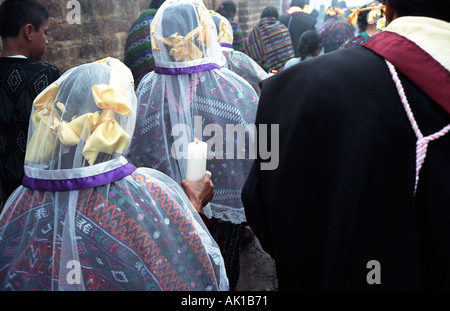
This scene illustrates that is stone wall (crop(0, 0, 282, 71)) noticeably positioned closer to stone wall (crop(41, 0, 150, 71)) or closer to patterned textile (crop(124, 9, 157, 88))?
stone wall (crop(41, 0, 150, 71))

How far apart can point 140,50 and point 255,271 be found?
221 centimetres

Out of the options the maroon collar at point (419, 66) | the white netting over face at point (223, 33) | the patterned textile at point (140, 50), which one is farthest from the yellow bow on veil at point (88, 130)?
the white netting over face at point (223, 33)

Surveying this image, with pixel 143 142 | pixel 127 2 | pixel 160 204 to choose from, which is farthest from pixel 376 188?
pixel 127 2

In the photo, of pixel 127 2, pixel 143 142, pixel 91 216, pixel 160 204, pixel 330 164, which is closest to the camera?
pixel 330 164

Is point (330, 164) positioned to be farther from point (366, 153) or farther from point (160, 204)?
point (160, 204)

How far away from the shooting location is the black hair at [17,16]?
2344 millimetres

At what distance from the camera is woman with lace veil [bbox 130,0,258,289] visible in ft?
7.62

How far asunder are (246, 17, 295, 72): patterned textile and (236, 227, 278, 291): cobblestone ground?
9.51 ft

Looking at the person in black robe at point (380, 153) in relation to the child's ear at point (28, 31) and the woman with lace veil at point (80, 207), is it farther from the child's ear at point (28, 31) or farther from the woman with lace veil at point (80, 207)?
the child's ear at point (28, 31)

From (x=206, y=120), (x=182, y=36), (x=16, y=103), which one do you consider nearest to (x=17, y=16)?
(x=16, y=103)

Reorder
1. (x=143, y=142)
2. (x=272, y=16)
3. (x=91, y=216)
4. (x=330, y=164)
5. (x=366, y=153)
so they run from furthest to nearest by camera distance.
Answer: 1. (x=272, y=16)
2. (x=143, y=142)
3. (x=91, y=216)
4. (x=330, y=164)
5. (x=366, y=153)

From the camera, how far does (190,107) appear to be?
233 cm

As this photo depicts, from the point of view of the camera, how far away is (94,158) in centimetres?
124
